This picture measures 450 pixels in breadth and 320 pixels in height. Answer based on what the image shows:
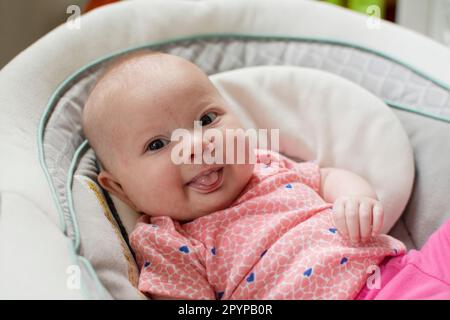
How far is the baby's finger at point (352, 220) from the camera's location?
921 mm

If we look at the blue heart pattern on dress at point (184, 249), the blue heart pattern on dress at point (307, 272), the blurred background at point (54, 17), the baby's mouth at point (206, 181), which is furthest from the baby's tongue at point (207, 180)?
the blurred background at point (54, 17)

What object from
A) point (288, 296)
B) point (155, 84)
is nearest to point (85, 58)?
point (155, 84)

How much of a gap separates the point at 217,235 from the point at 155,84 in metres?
0.27

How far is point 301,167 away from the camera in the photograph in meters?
1.12

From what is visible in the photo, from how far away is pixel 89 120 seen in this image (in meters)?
1.03

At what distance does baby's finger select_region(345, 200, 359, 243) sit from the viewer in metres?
0.92

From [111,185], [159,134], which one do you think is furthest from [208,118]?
[111,185]

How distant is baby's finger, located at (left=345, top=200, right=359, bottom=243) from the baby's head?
185 mm

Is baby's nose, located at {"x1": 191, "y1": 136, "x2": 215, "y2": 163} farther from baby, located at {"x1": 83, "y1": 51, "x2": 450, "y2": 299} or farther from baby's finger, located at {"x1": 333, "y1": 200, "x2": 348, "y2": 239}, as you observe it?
baby's finger, located at {"x1": 333, "y1": 200, "x2": 348, "y2": 239}

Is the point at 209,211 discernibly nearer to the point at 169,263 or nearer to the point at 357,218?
the point at 169,263

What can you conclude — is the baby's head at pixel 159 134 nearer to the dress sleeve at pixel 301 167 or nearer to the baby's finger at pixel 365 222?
the dress sleeve at pixel 301 167

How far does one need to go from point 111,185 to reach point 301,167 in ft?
1.16

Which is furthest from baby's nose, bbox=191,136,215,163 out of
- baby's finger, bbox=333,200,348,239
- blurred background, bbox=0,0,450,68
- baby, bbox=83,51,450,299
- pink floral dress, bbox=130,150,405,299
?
blurred background, bbox=0,0,450,68

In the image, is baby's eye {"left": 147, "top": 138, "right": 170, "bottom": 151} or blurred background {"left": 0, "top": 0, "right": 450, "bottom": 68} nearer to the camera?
baby's eye {"left": 147, "top": 138, "right": 170, "bottom": 151}
